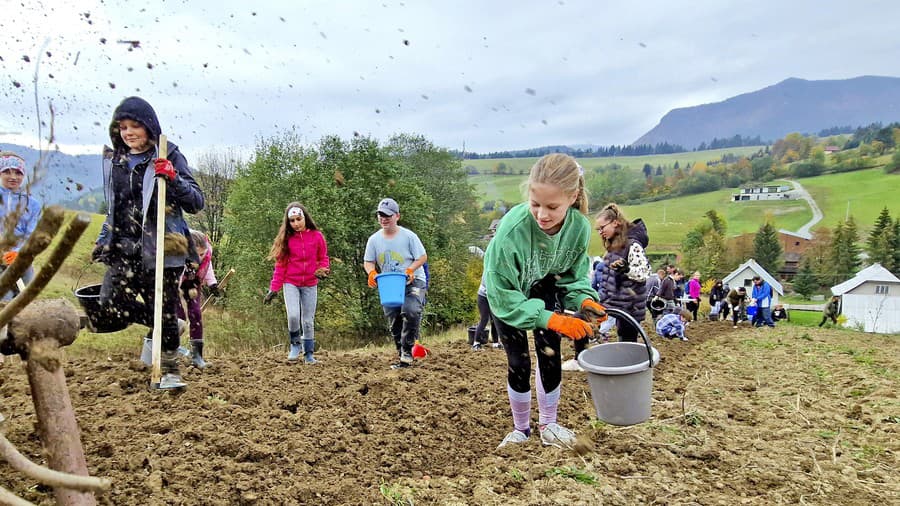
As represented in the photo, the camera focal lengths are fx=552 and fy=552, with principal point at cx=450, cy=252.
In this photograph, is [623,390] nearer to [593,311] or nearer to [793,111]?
[593,311]

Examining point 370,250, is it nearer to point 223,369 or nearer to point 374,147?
point 223,369

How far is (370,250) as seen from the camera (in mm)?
5996

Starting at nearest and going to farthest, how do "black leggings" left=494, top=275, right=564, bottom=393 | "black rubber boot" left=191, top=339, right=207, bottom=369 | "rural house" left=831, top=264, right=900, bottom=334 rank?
"black leggings" left=494, top=275, right=564, bottom=393 < "black rubber boot" left=191, top=339, right=207, bottom=369 < "rural house" left=831, top=264, right=900, bottom=334

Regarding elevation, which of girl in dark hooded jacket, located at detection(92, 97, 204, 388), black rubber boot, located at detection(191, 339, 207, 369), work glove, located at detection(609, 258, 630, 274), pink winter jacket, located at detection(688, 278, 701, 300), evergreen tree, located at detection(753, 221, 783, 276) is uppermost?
girl in dark hooded jacket, located at detection(92, 97, 204, 388)

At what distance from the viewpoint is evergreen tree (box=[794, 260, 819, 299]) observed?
39.6 m

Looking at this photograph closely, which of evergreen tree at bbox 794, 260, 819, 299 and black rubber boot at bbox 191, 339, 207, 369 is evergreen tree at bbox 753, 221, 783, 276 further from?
black rubber boot at bbox 191, 339, 207, 369

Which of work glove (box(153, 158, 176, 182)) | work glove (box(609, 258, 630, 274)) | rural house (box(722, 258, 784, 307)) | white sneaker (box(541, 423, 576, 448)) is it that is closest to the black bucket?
work glove (box(153, 158, 176, 182))

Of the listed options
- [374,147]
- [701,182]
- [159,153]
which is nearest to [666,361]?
[159,153]

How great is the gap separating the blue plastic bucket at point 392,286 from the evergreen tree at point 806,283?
42786mm

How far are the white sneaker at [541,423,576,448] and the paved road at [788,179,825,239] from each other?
2043 inches

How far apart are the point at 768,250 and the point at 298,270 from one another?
46866 mm

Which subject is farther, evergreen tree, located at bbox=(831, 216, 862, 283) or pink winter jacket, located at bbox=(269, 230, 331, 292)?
evergreen tree, located at bbox=(831, 216, 862, 283)

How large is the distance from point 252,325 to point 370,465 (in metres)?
17.9

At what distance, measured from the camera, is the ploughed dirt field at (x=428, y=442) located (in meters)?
2.65
